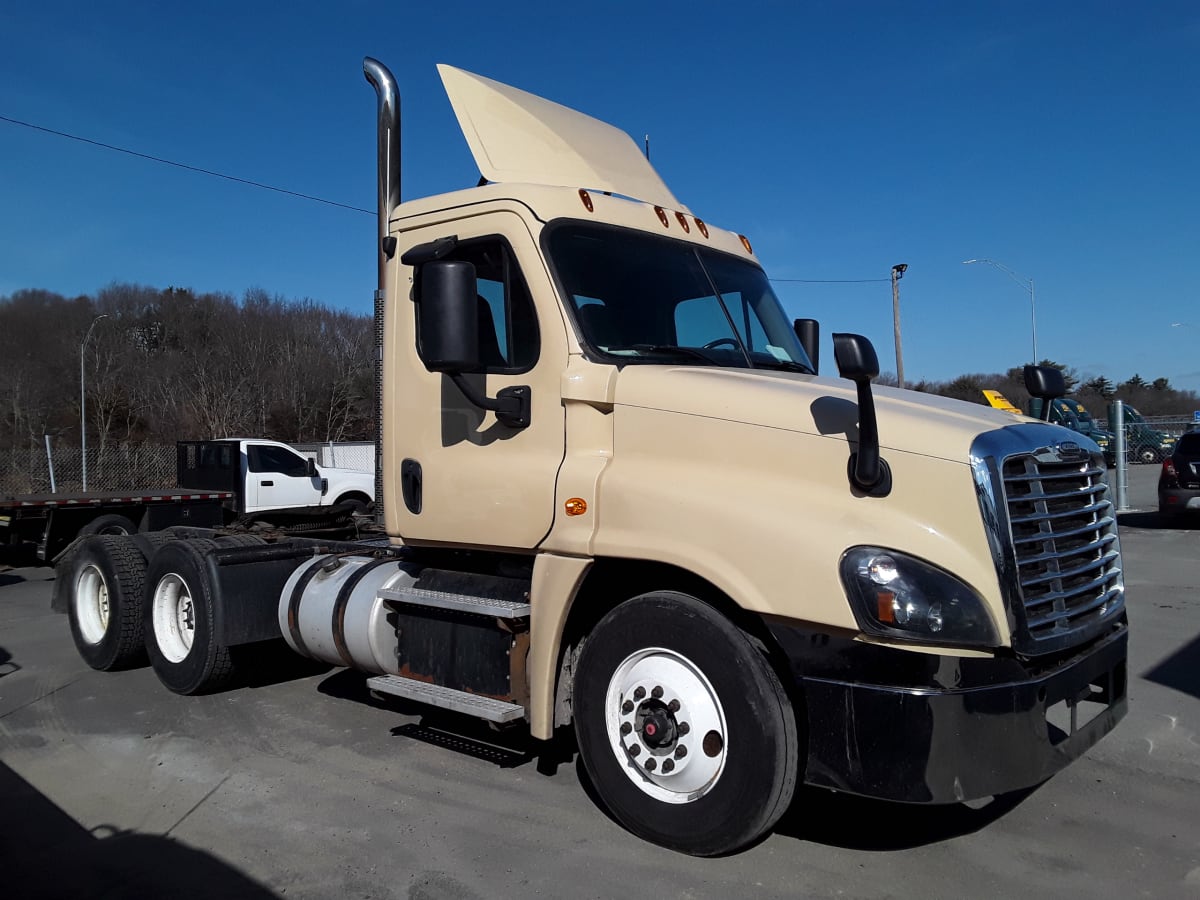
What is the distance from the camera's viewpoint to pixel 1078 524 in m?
3.73

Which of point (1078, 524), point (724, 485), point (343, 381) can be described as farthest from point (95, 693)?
point (343, 381)

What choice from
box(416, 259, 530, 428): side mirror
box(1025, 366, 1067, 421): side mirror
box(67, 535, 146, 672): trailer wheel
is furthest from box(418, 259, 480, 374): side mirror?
box(67, 535, 146, 672): trailer wheel

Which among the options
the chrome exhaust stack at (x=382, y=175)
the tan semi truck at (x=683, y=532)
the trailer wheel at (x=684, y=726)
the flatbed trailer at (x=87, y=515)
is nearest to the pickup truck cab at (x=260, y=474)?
the flatbed trailer at (x=87, y=515)

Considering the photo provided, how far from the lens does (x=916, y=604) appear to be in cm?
319

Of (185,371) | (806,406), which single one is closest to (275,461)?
(806,406)

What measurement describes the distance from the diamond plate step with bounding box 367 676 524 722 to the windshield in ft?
5.56

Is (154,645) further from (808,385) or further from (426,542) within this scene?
(808,385)

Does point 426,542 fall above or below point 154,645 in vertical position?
above

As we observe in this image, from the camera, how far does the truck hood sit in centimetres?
346

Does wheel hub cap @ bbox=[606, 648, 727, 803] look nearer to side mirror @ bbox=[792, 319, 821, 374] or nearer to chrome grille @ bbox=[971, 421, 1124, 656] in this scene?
chrome grille @ bbox=[971, 421, 1124, 656]

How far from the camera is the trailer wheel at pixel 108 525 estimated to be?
1323cm

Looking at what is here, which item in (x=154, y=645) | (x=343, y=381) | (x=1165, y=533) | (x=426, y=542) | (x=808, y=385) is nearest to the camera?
(x=808, y=385)

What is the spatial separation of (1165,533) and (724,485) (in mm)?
13174

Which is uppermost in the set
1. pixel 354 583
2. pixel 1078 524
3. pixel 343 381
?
pixel 343 381
